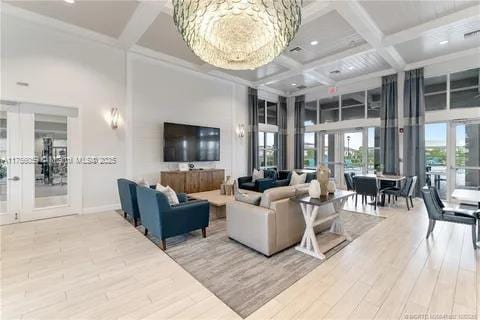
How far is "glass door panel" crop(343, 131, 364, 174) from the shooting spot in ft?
27.1

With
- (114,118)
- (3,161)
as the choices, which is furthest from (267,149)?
(3,161)

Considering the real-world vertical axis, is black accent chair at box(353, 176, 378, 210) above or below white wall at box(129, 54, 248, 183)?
below

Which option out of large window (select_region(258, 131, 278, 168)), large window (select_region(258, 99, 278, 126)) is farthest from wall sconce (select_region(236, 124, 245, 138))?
large window (select_region(258, 99, 278, 126))

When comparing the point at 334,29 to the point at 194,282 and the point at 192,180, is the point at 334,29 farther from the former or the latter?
the point at 194,282

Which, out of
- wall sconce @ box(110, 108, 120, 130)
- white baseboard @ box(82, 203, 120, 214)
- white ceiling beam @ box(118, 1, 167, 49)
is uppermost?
white ceiling beam @ box(118, 1, 167, 49)

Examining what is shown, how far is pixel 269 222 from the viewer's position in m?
2.91

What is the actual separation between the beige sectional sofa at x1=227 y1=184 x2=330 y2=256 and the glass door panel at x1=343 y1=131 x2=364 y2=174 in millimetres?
5823

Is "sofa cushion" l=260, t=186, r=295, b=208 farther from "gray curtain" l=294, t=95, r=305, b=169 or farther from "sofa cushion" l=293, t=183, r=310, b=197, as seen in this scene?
"gray curtain" l=294, t=95, r=305, b=169

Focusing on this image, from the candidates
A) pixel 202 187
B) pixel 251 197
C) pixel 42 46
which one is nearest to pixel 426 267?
pixel 251 197

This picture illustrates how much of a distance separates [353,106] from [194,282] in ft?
26.5

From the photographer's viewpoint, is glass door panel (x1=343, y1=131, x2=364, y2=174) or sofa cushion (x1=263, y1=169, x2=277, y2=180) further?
glass door panel (x1=343, y1=131, x2=364, y2=174)

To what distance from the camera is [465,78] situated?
19.9 ft

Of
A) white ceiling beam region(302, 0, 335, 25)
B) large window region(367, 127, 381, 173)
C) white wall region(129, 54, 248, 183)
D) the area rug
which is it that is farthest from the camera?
large window region(367, 127, 381, 173)

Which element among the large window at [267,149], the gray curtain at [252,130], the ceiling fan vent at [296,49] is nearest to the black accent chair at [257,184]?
the gray curtain at [252,130]
